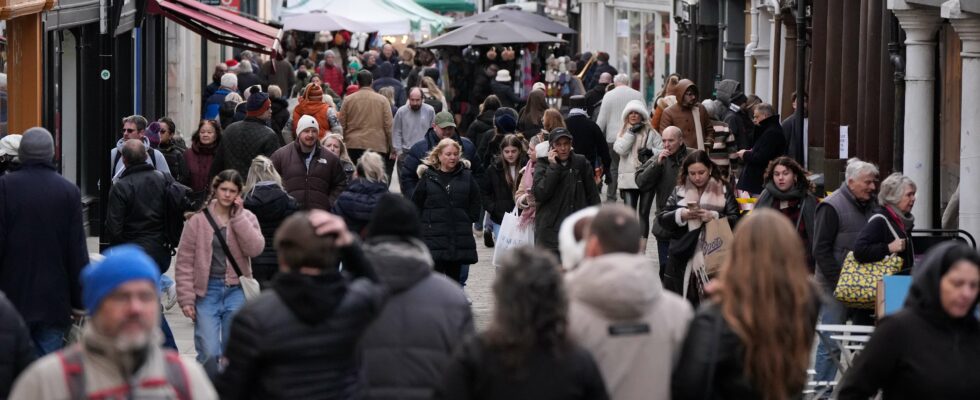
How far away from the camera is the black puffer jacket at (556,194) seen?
13406 mm

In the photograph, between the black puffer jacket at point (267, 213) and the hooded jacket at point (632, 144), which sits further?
the hooded jacket at point (632, 144)

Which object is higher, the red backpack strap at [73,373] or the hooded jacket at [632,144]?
the hooded jacket at [632,144]

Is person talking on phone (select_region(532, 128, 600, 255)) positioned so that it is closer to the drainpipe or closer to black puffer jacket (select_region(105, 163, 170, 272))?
black puffer jacket (select_region(105, 163, 170, 272))

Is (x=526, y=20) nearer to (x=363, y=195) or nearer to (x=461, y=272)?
(x=461, y=272)

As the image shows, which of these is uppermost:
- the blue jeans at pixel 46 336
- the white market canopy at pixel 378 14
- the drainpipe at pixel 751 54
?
the white market canopy at pixel 378 14

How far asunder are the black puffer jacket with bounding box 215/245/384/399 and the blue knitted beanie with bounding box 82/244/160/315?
26.0 inches

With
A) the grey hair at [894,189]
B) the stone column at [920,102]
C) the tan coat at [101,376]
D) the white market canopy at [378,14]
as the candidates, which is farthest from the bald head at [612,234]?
the white market canopy at [378,14]

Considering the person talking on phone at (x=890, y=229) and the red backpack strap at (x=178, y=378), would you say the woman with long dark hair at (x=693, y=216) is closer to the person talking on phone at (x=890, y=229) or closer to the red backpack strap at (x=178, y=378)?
the person talking on phone at (x=890, y=229)

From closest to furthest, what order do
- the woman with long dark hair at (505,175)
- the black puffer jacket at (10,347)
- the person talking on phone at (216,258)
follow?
the black puffer jacket at (10,347)
the person talking on phone at (216,258)
the woman with long dark hair at (505,175)

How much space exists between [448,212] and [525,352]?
7573mm

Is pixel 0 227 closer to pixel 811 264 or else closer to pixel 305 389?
pixel 305 389

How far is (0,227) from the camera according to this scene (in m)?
9.52

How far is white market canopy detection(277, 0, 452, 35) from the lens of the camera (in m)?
41.7

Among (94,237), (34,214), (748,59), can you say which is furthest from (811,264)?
(748,59)
